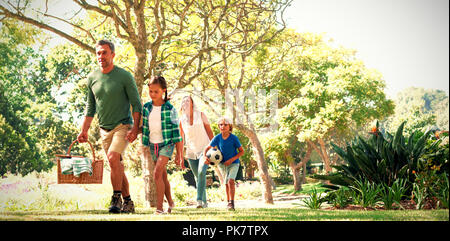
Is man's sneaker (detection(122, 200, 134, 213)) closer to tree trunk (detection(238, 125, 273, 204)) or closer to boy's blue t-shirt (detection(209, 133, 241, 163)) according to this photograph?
boy's blue t-shirt (detection(209, 133, 241, 163))

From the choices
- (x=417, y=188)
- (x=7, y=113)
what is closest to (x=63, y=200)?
(x=417, y=188)

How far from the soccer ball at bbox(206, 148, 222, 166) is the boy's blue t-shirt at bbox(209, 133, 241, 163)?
0.11 m

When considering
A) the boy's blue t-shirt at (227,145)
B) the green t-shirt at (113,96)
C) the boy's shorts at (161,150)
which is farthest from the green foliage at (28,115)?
the boy's shorts at (161,150)

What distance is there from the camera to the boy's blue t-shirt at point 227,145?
6129 mm

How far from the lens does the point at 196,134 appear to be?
21.3 feet

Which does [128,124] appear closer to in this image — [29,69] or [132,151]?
[132,151]

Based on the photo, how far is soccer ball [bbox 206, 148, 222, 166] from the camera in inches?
237

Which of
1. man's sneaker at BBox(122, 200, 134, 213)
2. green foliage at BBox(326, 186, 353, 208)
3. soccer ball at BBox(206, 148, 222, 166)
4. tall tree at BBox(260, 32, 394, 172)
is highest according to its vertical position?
tall tree at BBox(260, 32, 394, 172)

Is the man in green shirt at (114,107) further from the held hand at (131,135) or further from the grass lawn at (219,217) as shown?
the grass lawn at (219,217)

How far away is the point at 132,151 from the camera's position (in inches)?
730

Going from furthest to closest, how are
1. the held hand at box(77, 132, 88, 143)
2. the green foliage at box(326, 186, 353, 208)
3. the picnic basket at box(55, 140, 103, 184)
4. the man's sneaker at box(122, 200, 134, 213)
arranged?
the green foliage at box(326, 186, 353, 208)
the picnic basket at box(55, 140, 103, 184)
the man's sneaker at box(122, 200, 134, 213)
the held hand at box(77, 132, 88, 143)

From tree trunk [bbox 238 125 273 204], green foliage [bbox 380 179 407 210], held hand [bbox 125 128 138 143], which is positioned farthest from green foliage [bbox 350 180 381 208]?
tree trunk [bbox 238 125 273 204]

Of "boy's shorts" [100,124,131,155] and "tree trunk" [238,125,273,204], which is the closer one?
"boy's shorts" [100,124,131,155]
